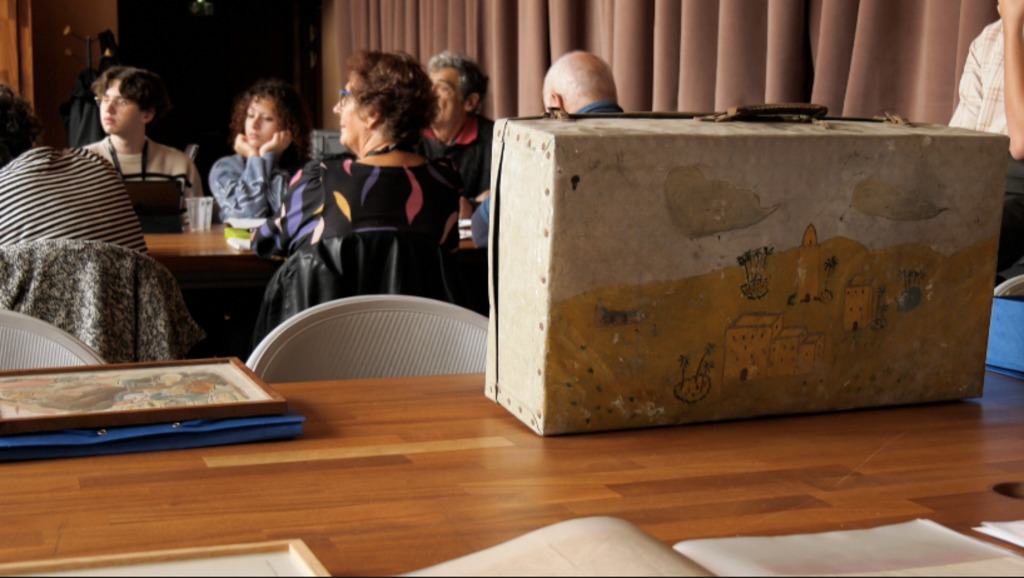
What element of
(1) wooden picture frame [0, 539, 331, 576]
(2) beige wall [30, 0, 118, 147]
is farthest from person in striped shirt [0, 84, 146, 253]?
(2) beige wall [30, 0, 118, 147]

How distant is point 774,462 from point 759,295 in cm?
17

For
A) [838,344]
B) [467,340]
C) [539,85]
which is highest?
[539,85]

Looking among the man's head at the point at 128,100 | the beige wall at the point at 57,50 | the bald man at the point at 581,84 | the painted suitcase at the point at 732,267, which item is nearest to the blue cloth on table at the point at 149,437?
the painted suitcase at the point at 732,267

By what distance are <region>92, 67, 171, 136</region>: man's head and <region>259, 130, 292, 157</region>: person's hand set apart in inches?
18.2

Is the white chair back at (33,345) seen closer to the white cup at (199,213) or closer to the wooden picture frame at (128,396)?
the wooden picture frame at (128,396)

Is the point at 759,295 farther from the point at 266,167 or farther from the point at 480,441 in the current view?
the point at 266,167

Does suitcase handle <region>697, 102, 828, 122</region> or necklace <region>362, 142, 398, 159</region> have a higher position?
suitcase handle <region>697, 102, 828, 122</region>

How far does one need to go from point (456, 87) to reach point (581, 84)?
1192 mm

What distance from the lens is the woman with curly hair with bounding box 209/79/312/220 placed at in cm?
387

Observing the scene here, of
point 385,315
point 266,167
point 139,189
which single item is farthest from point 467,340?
point 266,167

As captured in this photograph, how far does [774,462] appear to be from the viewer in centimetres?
90

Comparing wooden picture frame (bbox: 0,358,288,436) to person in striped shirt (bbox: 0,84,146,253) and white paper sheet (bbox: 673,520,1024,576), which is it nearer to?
white paper sheet (bbox: 673,520,1024,576)

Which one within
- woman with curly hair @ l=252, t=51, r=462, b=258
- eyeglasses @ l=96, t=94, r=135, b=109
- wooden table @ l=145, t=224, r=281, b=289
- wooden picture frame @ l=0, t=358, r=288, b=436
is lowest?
wooden table @ l=145, t=224, r=281, b=289

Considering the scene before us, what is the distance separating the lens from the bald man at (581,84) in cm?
320
